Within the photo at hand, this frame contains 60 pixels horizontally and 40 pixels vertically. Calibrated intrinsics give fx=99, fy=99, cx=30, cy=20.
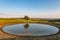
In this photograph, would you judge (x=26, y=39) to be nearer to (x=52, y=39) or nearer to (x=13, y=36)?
(x=13, y=36)

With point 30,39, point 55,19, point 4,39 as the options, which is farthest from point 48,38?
point 55,19

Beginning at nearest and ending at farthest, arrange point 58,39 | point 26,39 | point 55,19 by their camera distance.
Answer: point 26,39, point 58,39, point 55,19

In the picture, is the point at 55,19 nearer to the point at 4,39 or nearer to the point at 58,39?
the point at 58,39

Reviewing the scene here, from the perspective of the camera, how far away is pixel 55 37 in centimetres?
926

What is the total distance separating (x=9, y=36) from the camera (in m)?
9.09

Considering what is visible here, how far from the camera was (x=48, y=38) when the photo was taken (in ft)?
29.3

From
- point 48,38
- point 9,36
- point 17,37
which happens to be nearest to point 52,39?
point 48,38

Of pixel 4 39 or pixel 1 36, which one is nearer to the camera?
pixel 4 39

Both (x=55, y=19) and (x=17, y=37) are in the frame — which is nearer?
(x=17, y=37)

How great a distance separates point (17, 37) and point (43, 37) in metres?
2.32

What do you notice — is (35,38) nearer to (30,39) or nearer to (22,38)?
(30,39)

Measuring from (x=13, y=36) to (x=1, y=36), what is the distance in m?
1.18

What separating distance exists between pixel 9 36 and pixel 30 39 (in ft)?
6.51

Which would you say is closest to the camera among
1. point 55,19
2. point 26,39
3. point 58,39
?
point 26,39
